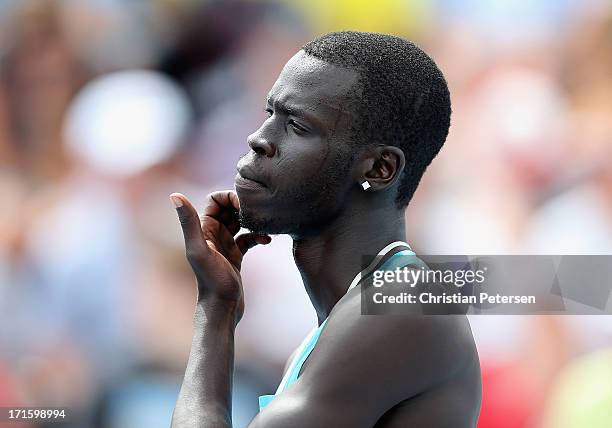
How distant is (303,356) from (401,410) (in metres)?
0.32

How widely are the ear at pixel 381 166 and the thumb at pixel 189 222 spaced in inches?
16.8

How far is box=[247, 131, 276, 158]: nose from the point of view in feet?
7.41

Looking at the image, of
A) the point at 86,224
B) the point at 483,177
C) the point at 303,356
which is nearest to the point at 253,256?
the point at 86,224

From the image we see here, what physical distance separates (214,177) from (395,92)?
130 inches

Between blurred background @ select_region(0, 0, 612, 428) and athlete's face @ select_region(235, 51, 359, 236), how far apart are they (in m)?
2.78

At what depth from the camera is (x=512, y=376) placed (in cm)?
484

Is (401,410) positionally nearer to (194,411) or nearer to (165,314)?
(194,411)

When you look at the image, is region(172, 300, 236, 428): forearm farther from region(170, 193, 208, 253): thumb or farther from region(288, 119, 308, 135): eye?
region(288, 119, 308, 135): eye

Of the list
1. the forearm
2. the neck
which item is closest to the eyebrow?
the neck

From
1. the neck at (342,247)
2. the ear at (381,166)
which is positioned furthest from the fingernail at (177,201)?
the ear at (381,166)

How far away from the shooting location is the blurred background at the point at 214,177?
4988 mm

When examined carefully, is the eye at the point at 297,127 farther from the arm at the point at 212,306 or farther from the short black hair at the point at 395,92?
the arm at the point at 212,306

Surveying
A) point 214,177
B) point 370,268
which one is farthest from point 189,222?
point 214,177

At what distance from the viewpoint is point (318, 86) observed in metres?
2.24
